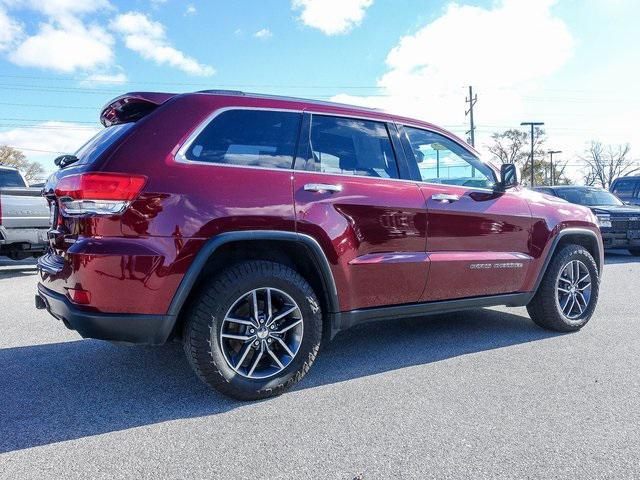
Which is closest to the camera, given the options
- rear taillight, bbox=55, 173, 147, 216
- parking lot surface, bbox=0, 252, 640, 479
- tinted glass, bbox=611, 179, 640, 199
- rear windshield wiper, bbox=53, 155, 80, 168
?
parking lot surface, bbox=0, 252, 640, 479

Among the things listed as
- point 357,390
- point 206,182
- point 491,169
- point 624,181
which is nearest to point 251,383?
point 357,390

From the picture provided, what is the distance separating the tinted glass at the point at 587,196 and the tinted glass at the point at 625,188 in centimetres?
432

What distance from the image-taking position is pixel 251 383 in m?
3.00

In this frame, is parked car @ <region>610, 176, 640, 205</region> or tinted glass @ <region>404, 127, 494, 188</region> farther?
parked car @ <region>610, 176, 640, 205</region>

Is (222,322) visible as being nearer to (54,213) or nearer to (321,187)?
(321,187)

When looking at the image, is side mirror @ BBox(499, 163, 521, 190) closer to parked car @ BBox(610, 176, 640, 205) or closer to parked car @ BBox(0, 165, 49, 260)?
parked car @ BBox(0, 165, 49, 260)

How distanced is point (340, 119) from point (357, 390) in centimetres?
186

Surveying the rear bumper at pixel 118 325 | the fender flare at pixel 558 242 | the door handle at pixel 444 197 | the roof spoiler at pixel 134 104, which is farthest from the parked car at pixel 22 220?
the fender flare at pixel 558 242

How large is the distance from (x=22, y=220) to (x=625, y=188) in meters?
16.6

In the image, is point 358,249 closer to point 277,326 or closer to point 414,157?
point 277,326

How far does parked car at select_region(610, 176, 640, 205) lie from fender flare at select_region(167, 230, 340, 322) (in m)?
15.2

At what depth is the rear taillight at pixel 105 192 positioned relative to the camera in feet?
8.73

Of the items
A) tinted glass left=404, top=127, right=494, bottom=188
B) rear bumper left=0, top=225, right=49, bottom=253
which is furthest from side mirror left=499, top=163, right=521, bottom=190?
rear bumper left=0, top=225, right=49, bottom=253

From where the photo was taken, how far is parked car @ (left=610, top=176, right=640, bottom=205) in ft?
50.6
